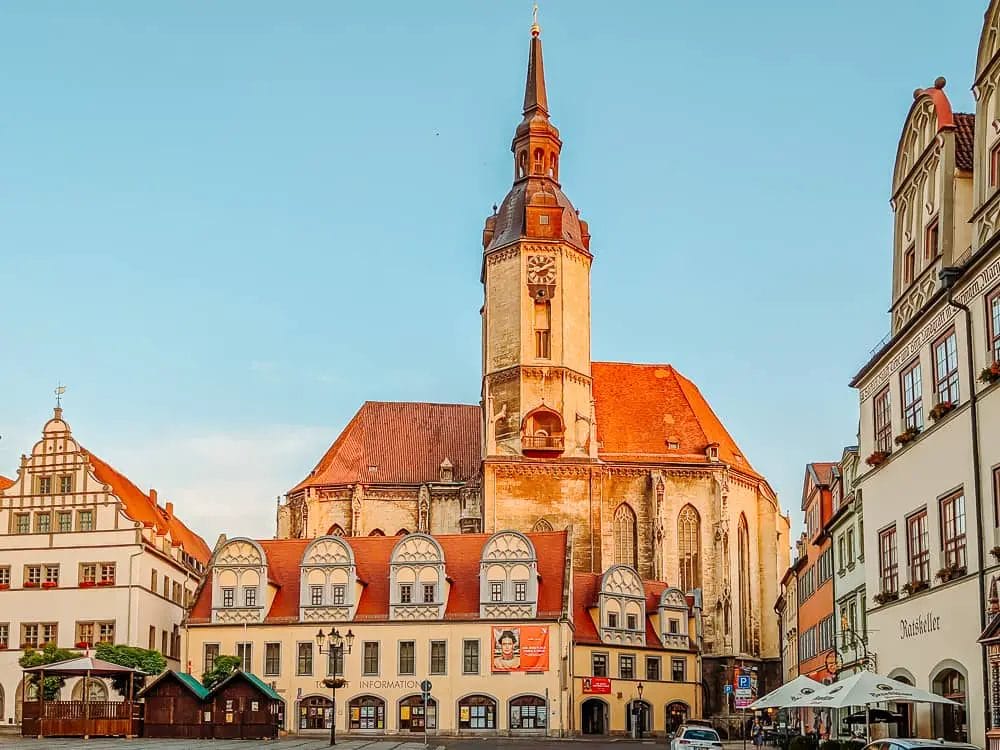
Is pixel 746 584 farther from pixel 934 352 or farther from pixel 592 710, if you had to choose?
pixel 934 352

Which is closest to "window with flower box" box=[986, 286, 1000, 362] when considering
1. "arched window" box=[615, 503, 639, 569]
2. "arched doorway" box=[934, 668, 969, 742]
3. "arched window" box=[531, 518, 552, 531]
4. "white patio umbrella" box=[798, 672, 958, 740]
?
"arched doorway" box=[934, 668, 969, 742]

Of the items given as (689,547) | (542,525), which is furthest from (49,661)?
(689,547)

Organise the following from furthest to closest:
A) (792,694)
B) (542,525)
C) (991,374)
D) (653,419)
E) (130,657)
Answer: (653,419), (542,525), (130,657), (792,694), (991,374)

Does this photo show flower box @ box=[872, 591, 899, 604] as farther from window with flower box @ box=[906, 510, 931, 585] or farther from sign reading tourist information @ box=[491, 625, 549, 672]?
sign reading tourist information @ box=[491, 625, 549, 672]

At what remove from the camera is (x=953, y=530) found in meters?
28.9

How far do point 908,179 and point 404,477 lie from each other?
5626 cm

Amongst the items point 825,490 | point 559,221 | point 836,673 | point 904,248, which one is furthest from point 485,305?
point 904,248

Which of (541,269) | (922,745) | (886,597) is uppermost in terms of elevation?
(541,269)

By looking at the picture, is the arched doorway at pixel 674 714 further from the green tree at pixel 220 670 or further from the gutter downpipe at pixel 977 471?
the gutter downpipe at pixel 977 471

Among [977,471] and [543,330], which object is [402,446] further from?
[977,471]

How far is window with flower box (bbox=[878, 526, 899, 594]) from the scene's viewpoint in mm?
33344

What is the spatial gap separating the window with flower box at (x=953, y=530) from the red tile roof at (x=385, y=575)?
37.6 m

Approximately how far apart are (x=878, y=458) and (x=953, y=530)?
18.4ft

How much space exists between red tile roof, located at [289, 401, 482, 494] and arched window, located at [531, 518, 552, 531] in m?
9.51
